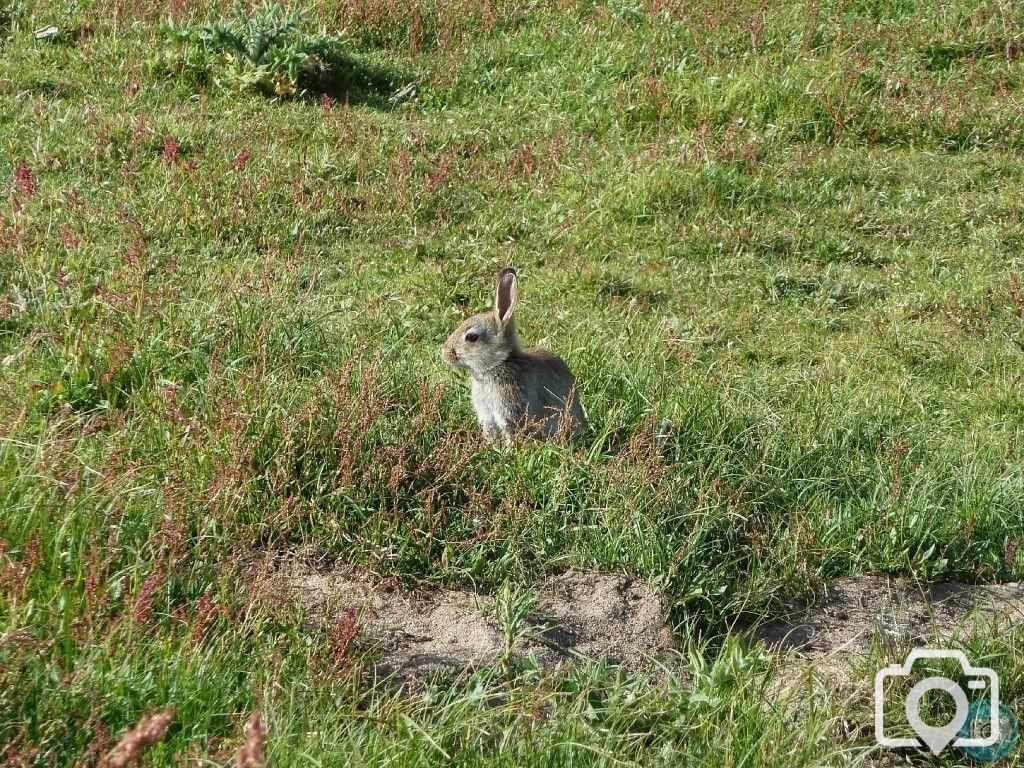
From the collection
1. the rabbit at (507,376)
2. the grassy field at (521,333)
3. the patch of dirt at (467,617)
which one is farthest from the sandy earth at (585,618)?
the rabbit at (507,376)

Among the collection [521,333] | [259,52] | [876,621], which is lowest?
[876,621]

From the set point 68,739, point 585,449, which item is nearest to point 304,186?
point 585,449

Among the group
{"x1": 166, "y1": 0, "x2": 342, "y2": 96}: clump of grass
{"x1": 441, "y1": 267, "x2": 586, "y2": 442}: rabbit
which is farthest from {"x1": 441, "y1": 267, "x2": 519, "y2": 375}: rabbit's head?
{"x1": 166, "y1": 0, "x2": 342, "y2": 96}: clump of grass

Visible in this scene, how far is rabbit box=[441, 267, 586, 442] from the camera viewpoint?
6875mm

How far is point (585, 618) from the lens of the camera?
5566mm

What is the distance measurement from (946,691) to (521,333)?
4.38 m

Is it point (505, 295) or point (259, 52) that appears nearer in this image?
point (505, 295)

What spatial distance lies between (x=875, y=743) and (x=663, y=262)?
574 centimetres

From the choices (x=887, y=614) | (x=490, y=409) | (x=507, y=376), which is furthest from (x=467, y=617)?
(x=887, y=614)

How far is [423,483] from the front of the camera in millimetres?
6160

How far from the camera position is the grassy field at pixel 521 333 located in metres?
4.67

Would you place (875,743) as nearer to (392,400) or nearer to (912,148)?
(392,400)

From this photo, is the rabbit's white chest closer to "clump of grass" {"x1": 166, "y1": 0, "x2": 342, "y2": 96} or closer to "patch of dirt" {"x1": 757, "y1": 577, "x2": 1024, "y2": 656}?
"patch of dirt" {"x1": 757, "y1": 577, "x2": 1024, "y2": 656}

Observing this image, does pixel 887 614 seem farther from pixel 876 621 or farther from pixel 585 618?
pixel 585 618
